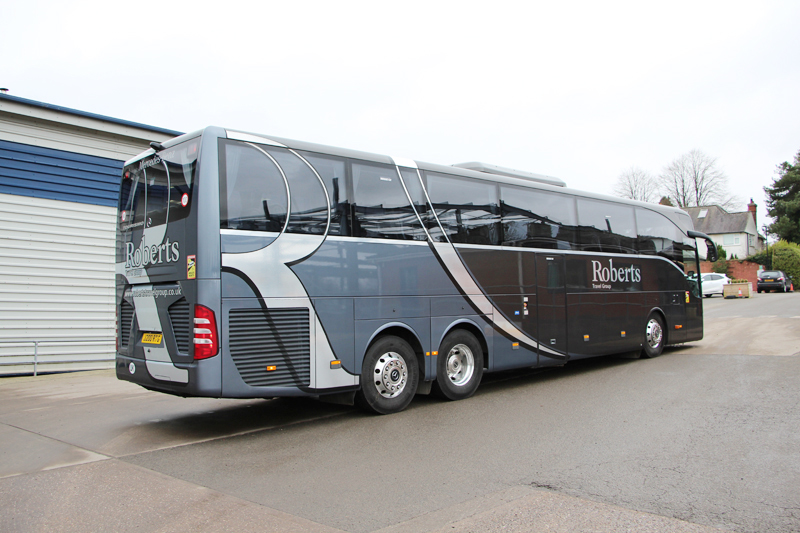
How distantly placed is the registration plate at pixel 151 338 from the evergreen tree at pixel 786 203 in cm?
6901

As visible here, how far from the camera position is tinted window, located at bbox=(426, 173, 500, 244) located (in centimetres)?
898

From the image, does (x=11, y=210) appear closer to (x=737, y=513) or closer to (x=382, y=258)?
(x=382, y=258)

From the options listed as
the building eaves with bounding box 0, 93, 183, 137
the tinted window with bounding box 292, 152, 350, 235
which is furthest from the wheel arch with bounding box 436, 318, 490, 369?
the building eaves with bounding box 0, 93, 183, 137

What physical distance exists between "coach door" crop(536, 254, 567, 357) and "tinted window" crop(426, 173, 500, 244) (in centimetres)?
133

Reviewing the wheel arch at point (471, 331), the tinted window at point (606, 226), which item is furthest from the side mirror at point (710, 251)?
the wheel arch at point (471, 331)

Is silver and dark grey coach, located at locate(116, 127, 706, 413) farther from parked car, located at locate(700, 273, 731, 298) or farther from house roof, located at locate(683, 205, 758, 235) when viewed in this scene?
house roof, located at locate(683, 205, 758, 235)

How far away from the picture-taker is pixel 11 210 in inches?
492

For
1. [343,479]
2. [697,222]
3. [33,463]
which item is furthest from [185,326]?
[697,222]

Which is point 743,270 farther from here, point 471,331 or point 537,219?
point 471,331

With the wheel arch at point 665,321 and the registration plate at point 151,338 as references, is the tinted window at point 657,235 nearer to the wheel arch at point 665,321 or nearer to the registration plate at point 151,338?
the wheel arch at point 665,321

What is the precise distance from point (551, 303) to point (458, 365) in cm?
246

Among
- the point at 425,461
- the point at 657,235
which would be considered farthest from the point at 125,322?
the point at 657,235

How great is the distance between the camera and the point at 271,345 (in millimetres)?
6918

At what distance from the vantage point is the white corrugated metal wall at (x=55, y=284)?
1245 cm
